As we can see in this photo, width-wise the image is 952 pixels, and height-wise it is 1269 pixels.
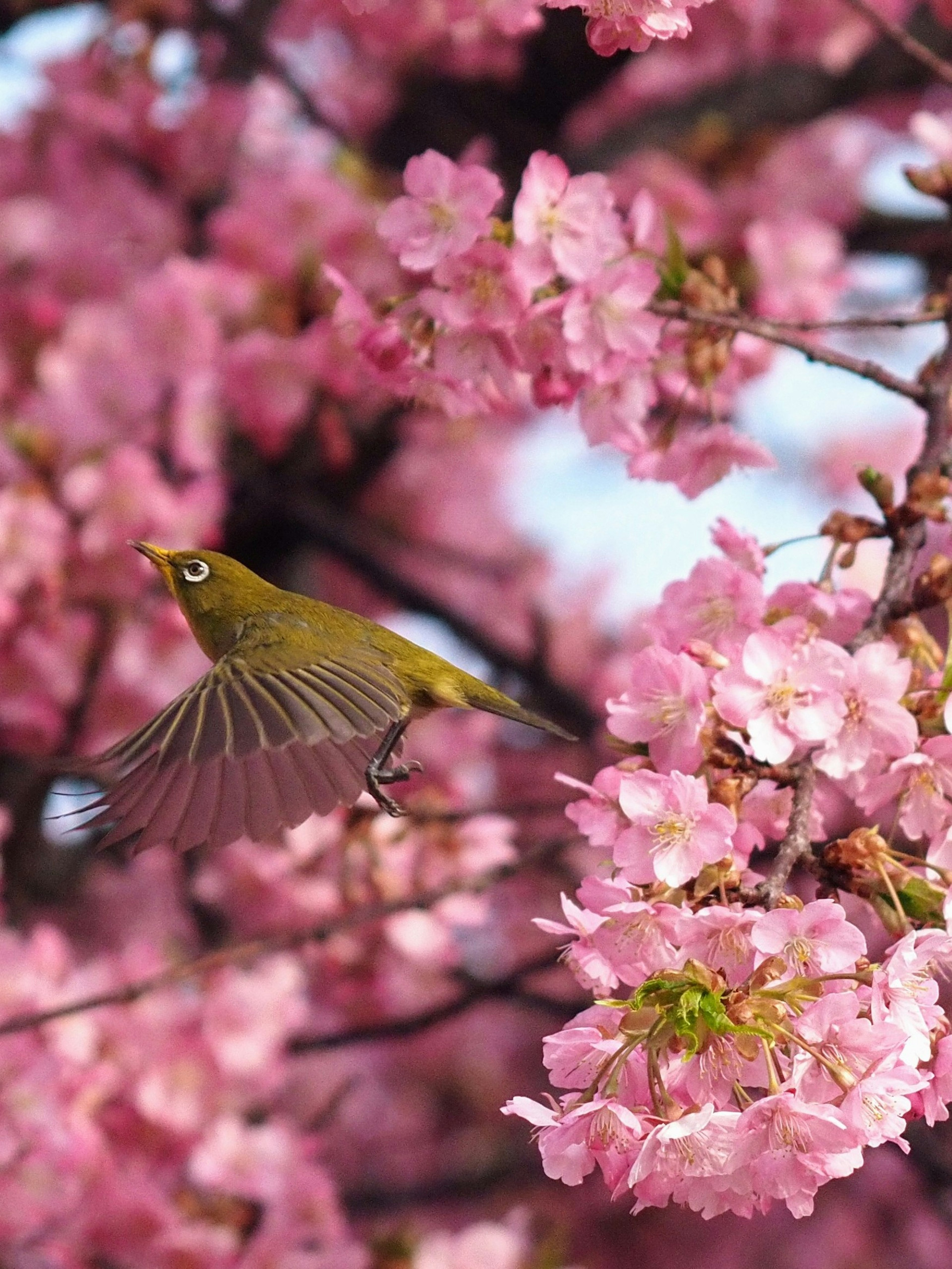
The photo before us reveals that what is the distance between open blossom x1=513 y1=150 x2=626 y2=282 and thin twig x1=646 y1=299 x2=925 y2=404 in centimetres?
9

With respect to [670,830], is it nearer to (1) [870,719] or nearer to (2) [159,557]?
(1) [870,719]

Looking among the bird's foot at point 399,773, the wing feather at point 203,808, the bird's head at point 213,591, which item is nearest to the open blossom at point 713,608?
the bird's foot at point 399,773

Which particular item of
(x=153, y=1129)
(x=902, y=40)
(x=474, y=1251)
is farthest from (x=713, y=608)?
(x=153, y=1129)

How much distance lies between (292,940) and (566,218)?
1.17m

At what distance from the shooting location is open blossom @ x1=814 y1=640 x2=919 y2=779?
4.43 ft

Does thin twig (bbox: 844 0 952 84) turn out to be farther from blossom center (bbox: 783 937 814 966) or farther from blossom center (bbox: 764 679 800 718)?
blossom center (bbox: 783 937 814 966)

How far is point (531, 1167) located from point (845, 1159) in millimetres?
2829

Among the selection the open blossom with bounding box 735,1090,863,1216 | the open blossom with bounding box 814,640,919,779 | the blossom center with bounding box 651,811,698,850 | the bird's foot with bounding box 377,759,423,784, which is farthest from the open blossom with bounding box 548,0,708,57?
the open blossom with bounding box 735,1090,863,1216

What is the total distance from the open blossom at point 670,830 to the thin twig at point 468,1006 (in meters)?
1.34

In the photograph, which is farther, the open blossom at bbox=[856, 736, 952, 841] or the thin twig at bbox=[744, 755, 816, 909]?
the open blossom at bbox=[856, 736, 952, 841]

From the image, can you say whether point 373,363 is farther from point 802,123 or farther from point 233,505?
point 802,123

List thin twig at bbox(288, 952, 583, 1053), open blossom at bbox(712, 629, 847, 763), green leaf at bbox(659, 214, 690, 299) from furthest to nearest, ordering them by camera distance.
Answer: thin twig at bbox(288, 952, 583, 1053), green leaf at bbox(659, 214, 690, 299), open blossom at bbox(712, 629, 847, 763)

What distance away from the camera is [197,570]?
202cm

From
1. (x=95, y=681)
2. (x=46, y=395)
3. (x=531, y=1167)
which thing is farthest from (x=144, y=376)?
(x=531, y=1167)
